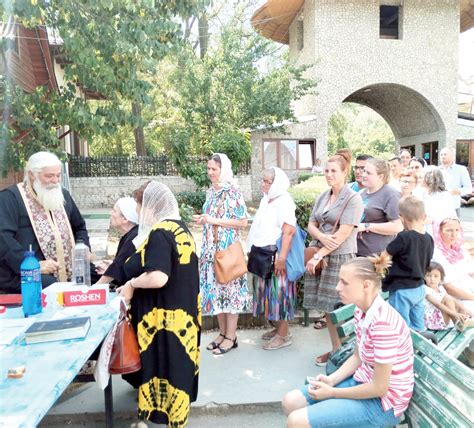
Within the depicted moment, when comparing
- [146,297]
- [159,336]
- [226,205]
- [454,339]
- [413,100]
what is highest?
[413,100]

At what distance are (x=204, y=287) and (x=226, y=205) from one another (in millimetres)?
812

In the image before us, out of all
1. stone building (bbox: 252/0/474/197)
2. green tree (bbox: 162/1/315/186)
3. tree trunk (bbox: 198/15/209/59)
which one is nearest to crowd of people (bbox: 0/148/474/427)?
green tree (bbox: 162/1/315/186)

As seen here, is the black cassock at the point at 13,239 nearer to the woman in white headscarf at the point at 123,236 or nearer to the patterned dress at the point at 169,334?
the woman in white headscarf at the point at 123,236

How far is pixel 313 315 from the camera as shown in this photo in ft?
15.7

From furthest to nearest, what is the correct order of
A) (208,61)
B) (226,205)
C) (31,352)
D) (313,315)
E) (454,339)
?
(208,61), (313,315), (226,205), (454,339), (31,352)

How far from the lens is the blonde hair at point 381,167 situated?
359cm

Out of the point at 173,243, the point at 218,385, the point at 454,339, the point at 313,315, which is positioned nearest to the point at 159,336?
the point at 173,243

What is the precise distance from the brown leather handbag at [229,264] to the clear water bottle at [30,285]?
5.44 ft

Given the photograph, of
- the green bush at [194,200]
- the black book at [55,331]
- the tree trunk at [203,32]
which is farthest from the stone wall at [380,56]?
the black book at [55,331]

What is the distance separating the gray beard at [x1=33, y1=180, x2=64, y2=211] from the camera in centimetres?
324

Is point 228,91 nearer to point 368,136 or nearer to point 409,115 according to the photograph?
point 409,115

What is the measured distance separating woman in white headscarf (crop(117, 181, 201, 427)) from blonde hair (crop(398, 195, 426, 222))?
5.07 ft

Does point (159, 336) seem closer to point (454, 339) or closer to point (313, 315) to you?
point (454, 339)

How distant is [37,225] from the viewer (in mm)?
3262
